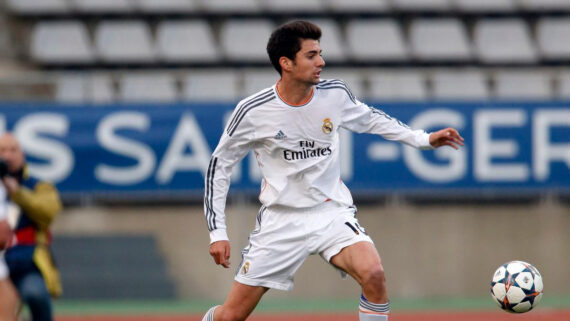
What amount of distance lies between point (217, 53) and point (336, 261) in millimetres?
11322

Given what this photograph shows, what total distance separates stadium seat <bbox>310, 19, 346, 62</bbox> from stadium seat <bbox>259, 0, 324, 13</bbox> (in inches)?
13.4

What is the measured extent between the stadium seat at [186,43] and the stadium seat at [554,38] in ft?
18.5

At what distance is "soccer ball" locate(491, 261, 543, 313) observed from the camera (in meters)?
7.74

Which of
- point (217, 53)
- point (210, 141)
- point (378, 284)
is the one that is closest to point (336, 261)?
point (378, 284)

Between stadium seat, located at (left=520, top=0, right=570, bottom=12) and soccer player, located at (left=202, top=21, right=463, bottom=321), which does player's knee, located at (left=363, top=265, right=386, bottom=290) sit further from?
stadium seat, located at (left=520, top=0, right=570, bottom=12)

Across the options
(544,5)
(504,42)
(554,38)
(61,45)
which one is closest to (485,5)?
(504,42)

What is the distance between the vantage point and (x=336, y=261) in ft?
22.0

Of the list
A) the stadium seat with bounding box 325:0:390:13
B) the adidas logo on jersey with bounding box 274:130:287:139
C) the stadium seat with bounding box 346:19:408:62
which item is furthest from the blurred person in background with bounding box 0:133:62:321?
the stadium seat with bounding box 325:0:390:13

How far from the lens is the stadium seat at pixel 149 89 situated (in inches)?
556

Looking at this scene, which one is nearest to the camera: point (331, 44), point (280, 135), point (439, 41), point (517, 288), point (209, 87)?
point (280, 135)

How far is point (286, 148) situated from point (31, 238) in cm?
223

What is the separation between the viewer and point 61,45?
17703 mm

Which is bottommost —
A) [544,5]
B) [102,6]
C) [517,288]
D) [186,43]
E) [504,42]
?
[517,288]

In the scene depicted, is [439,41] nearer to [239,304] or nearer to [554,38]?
[554,38]
